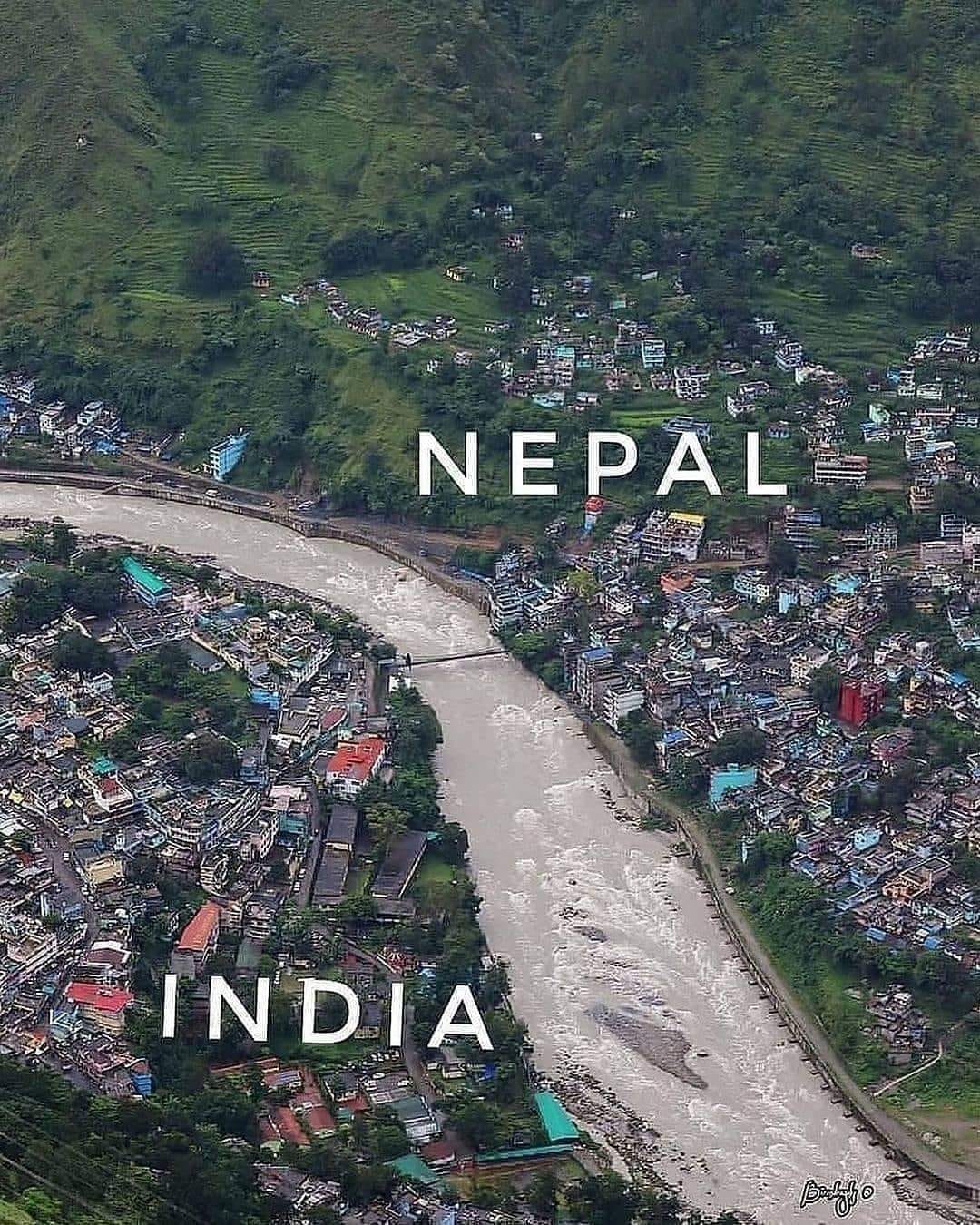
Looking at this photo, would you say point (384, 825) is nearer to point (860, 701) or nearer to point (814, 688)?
point (814, 688)

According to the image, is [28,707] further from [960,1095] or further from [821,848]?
[960,1095]

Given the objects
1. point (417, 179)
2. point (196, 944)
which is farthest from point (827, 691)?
point (417, 179)

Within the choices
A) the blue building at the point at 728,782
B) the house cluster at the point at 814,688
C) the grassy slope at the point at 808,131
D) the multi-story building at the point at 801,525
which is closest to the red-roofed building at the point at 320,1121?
the house cluster at the point at 814,688

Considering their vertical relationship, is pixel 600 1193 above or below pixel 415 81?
below

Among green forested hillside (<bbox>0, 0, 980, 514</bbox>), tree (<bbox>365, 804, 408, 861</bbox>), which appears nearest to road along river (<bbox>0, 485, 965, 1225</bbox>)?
tree (<bbox>365, 804, 408, 861</bbox>)

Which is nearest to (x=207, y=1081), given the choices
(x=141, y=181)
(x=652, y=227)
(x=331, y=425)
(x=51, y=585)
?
(x=51, y=585)

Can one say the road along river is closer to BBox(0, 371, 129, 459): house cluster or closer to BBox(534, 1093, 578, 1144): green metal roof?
BBox(534, 1093, 578, 1144): green metal roof
